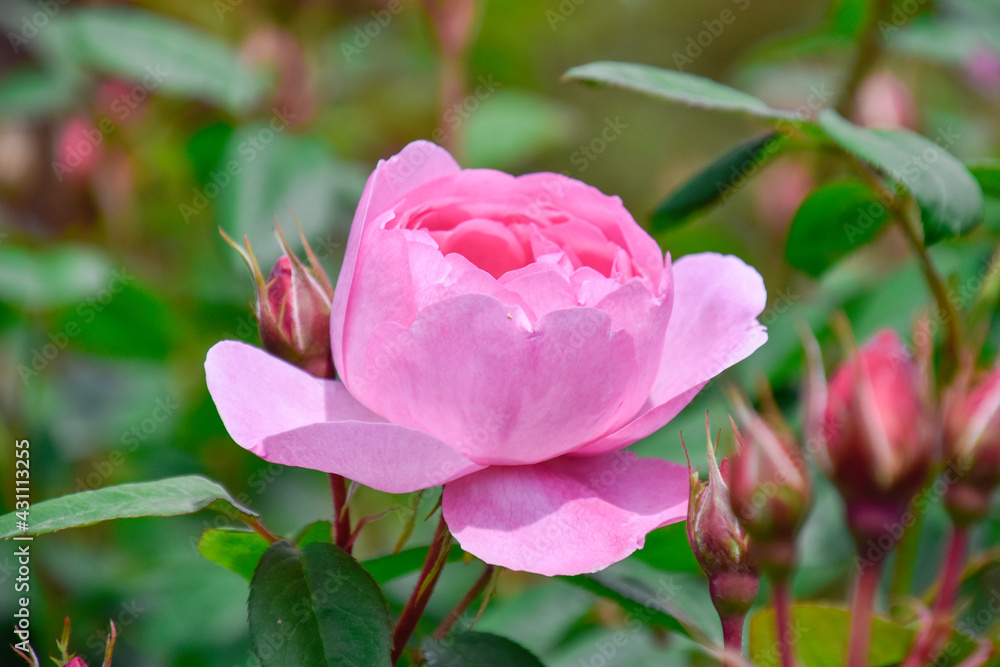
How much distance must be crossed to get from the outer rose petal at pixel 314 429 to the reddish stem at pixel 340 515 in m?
0.05

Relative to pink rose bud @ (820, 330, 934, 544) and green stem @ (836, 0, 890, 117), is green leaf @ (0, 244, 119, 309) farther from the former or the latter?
pink rose bud @ (820, 330, 934, 544)

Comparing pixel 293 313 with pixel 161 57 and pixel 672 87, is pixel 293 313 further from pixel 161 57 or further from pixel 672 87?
pixel 161 57

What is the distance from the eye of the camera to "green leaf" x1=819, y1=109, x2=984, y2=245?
1.74 ft

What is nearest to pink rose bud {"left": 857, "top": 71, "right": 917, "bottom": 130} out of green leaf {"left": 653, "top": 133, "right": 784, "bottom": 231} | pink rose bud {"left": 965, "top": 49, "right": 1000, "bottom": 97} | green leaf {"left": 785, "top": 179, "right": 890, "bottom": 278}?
pink rose bud {"left": 965, "top": 49, "right": 1000, "bottom": 97}

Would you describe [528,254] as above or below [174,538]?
above

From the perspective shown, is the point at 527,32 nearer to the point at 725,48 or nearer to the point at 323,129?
the point at 323,129

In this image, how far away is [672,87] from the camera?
59cm

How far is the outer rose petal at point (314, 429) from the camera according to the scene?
0.42 m

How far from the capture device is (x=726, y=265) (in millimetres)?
553

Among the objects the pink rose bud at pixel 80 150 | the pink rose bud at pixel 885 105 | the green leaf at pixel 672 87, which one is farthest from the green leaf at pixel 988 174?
the pink rose bud at pixel 80 150

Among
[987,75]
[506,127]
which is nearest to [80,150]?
[506,127]

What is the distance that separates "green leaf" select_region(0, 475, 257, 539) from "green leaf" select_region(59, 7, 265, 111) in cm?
83

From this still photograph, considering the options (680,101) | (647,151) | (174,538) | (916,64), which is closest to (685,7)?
(647,151)

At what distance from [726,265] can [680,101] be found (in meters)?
0.11
